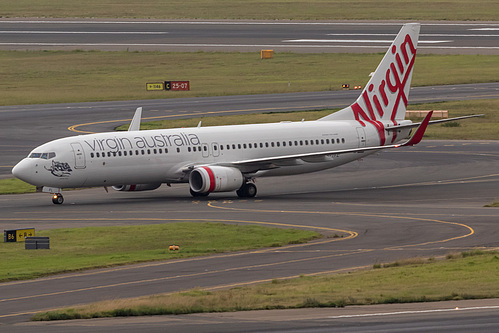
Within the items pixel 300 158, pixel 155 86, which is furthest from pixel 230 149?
pixel 155 86

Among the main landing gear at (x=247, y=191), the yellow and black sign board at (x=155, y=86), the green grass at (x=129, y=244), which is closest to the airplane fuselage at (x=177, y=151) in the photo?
the main landing gear at (x=247, y=191)

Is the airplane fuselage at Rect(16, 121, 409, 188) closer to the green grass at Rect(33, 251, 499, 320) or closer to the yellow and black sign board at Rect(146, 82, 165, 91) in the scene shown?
the green grass at Rect(33, 251, 499, 320)

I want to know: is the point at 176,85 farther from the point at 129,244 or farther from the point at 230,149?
the point at 129,244

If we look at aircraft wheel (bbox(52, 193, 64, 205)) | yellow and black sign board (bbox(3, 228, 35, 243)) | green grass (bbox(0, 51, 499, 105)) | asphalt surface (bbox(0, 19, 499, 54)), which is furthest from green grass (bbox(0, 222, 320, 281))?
asphalt surface (bbox(0, 19, 499, 54))

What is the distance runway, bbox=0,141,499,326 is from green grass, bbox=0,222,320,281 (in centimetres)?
141

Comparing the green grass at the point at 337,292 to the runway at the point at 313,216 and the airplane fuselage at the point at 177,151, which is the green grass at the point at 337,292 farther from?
the airplane fuselage at the point at 177,151

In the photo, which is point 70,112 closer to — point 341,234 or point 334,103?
point 334,103

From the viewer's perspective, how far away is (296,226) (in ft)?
174

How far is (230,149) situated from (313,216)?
12048mm

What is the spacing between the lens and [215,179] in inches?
2522

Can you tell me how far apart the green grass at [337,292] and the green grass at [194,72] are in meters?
89.7

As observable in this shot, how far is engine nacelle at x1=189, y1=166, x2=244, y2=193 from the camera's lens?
63938 millimetres

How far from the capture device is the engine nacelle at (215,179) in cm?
6394

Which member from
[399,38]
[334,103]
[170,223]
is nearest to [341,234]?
[170,223]
